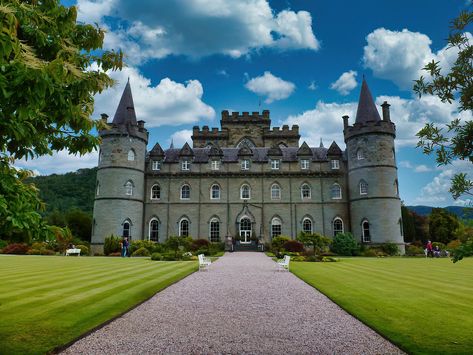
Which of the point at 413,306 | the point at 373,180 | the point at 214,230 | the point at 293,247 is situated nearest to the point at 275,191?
the point at 214,230

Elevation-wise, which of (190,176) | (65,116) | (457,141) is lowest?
(457,141)

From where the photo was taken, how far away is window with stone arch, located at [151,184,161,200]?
4131cm

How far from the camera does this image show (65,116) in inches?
192

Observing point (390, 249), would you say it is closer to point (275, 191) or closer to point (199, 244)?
point (275, 191)

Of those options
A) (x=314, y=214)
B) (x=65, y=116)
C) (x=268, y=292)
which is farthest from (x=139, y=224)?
(x=65, y=116)

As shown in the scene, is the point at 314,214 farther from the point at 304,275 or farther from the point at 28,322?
the point at 28,322

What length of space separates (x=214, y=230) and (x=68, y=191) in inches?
1567

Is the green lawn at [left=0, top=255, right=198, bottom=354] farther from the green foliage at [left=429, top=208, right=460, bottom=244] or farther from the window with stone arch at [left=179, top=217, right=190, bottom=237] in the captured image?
the green foliage at [left=429, top=208, right=460, bottom=244]

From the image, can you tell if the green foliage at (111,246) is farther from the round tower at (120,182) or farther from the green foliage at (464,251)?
the green foliage at (464,251)

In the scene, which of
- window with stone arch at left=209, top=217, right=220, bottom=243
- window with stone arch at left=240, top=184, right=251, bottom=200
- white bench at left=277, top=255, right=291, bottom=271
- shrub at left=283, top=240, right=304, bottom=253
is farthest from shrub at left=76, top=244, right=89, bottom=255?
white bench at left=277, top=255, right=291, bottom=271

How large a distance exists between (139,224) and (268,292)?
29.5m

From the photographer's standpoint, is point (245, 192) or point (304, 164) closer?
point (245, 192)

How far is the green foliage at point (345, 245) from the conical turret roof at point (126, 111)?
24373mm

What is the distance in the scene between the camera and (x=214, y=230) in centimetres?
4038
